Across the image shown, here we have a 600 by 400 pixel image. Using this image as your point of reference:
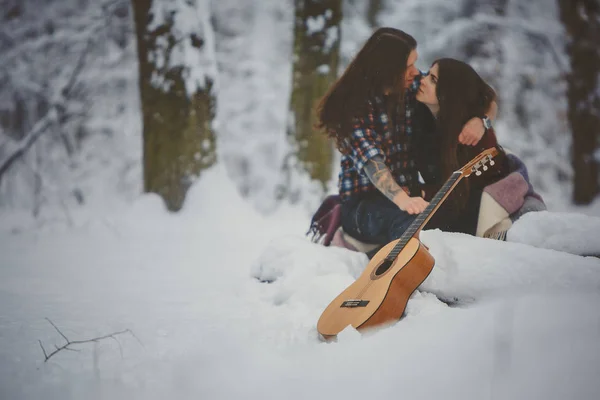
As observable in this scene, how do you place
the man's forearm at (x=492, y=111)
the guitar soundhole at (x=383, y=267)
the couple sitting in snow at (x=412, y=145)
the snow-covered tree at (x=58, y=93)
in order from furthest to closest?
the snow-covered tree at (x=58, y=93) < the man's forearm at (x=492, y=111) < the couple sitting in snow at (x=412, y=145) < the guitar soundhole at (x=383, y=267)

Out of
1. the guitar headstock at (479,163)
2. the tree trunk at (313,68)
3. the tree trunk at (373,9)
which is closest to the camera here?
the guitar headstock at (479,163)

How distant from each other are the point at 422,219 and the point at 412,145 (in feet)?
1.39

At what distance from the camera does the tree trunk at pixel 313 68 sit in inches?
107

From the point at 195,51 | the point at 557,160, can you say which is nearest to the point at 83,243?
the point at 195,51

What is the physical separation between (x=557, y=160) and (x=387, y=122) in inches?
65.0

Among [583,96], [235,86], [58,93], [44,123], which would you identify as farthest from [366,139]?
[44,123]

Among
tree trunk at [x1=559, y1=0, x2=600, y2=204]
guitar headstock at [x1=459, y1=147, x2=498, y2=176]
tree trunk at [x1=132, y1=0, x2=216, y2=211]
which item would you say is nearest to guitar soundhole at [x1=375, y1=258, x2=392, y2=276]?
guitar headstock at [x1=459, y1=147, x2=498, y2=176]

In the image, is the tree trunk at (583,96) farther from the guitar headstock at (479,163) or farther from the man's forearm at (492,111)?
the guitar headstock at (479,163)

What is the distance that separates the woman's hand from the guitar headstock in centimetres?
18

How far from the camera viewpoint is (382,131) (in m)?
1.89

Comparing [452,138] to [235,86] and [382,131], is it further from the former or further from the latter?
[235,86]

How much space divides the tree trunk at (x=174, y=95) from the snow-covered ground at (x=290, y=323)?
62 cm

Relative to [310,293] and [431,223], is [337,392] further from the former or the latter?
[431,223]

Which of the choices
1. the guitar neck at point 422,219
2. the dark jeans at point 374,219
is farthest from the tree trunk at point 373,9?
the guitar neck at point 422,219
